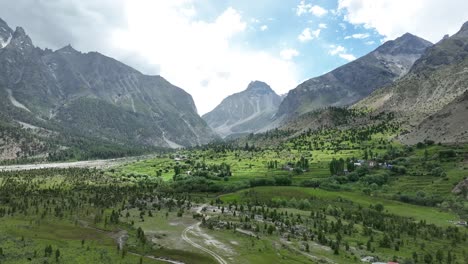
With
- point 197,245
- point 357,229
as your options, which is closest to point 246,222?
point 197,245

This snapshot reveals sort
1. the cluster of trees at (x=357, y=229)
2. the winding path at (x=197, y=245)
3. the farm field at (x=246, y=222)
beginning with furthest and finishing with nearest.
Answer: the cluster of trees at (x=357, y=229), the farm field at (x=246, y=222), the winding path at (x=197, y=245)

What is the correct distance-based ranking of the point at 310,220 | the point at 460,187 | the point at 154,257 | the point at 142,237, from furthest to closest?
the point at 460,187, the point at 310,220, the point at 142,237, the point at 154,257

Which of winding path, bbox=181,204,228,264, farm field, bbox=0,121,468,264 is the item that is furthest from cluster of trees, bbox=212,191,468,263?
winding path, bbox=181,204,228,264

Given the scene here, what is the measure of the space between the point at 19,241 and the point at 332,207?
9172 centimetres

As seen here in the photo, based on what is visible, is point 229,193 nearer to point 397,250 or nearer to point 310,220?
point 310,220

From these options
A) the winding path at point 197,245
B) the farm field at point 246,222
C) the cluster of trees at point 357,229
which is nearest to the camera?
the winding path at point 197,245

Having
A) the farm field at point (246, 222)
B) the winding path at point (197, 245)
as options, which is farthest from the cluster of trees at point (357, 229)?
the winding path at point (197, 245)

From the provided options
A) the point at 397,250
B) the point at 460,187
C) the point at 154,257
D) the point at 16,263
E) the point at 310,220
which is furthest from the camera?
the point at 460,187

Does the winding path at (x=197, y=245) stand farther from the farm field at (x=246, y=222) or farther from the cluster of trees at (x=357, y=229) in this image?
the cluster of trees at (x=357, y=229)

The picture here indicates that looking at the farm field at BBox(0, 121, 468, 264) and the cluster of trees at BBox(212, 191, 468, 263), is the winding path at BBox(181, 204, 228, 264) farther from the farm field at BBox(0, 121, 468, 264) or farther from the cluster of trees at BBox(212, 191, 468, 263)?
the cluster of trees at BBox(212, 191, 468, 263)

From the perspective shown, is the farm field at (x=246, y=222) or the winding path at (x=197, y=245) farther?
the farm field at (x=246, y=222)

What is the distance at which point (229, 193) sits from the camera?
559ft

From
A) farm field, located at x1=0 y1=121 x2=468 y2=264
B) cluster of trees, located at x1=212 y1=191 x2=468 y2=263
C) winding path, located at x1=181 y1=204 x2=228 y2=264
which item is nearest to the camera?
winding path, located at x1=181 y1=204 x2=228 y2=264

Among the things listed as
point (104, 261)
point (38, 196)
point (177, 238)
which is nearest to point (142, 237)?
point (177, 238)
